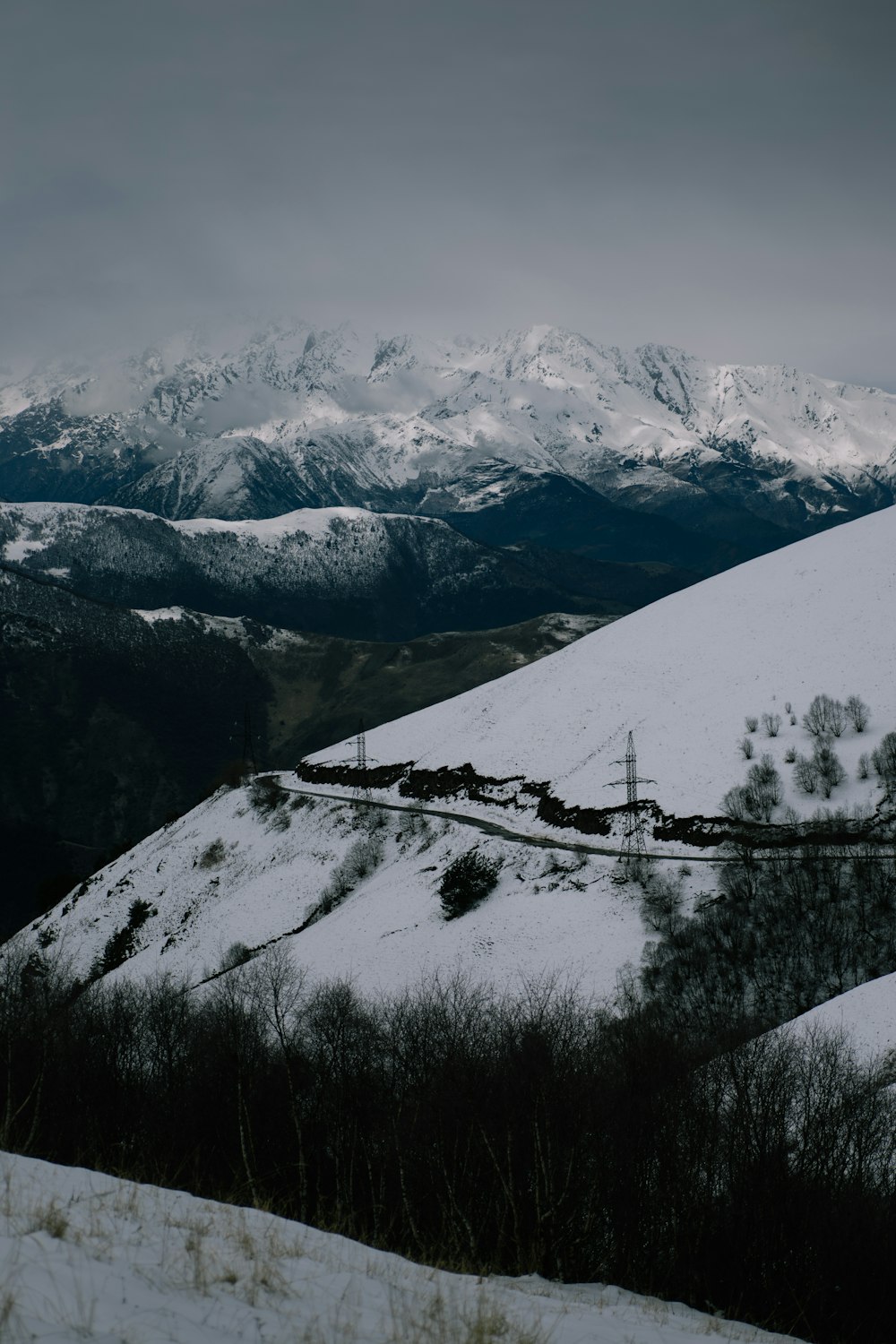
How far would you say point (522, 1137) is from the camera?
110 feet

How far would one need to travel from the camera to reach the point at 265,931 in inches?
3986

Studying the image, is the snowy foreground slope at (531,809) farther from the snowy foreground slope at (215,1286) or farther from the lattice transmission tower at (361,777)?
the snowy foreground slope at (215,1286)

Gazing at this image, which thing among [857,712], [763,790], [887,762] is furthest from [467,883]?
[857,712]

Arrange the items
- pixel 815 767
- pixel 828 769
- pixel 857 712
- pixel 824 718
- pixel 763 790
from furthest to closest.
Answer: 1. pixel 824 718
2. pixel 857 712
3. pixel 815 767
4. pixel 828 769
5. pixel 763 790

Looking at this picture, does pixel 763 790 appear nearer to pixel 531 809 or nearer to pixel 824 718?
pixel 824 718

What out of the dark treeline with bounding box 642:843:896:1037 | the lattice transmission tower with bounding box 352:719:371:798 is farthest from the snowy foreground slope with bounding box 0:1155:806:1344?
the lattice transmission tower with bounding box 352:719:371:798

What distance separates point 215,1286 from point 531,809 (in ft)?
310

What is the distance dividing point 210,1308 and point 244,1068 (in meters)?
36.7

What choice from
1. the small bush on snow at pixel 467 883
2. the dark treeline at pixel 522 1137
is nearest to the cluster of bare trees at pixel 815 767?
the small bush on snow at pixel 467 883

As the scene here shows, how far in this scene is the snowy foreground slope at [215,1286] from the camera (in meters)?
9.62

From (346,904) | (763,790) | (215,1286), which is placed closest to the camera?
(215,1286)

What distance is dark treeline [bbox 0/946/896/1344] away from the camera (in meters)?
25.6

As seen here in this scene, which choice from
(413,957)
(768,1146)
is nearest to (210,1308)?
(768,1146)

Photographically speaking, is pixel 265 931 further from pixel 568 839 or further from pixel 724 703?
pixel 724 703
